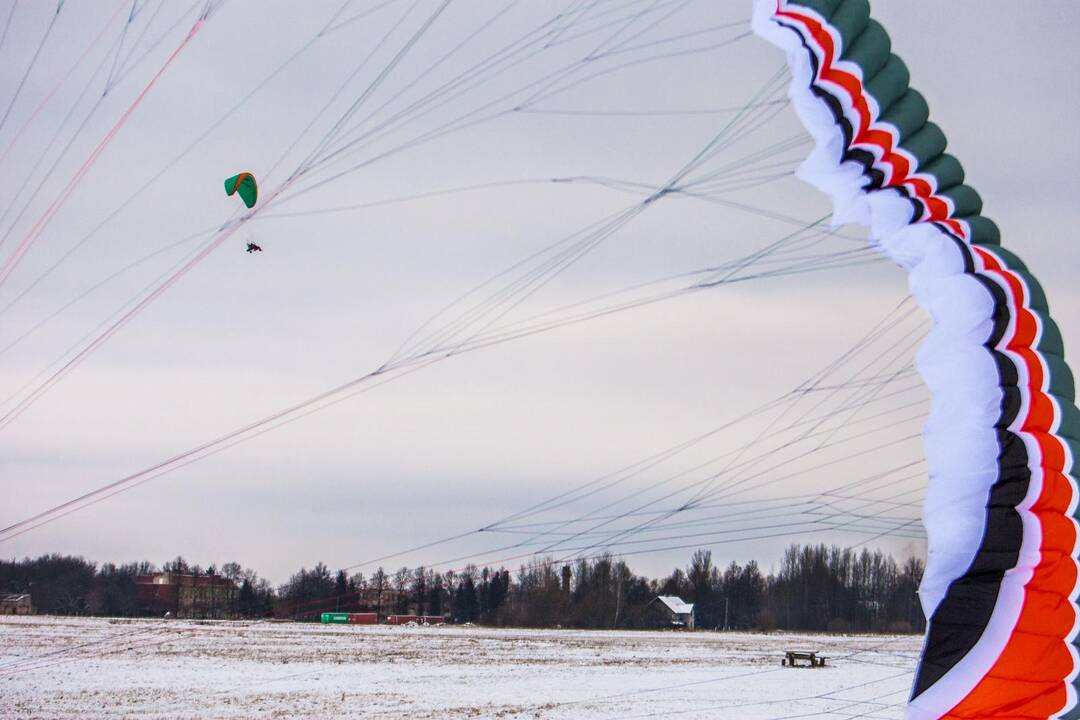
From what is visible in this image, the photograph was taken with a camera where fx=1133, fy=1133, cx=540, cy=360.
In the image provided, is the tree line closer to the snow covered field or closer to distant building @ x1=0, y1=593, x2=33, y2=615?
distant building @ x1=0, y1=593, x2=33, y2=615

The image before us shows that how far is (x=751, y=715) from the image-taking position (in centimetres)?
1569

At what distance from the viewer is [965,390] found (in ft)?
22.2

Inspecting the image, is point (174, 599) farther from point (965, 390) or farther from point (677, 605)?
point (965, 390)

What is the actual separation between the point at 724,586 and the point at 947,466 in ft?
266

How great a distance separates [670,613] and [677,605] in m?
1.30

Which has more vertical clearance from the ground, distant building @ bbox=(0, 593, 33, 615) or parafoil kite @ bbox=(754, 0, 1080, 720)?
parafoil kite @ bbox=(754, 0, 1080, 720)

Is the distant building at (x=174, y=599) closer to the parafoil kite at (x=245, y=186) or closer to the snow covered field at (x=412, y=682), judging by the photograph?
the snow covered field at (x=412, y=682)

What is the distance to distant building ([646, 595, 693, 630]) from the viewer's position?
2837 inches

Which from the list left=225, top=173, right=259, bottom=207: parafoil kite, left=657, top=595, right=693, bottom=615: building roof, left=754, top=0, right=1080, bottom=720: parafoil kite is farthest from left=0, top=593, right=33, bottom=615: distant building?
left=754, top=0, right=1080, bottom=720: parafoil kite

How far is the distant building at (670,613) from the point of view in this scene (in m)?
72.1

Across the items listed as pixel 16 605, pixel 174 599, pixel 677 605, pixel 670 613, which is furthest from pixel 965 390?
pixel 677 605

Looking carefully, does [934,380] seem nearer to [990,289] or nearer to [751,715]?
[990,289]

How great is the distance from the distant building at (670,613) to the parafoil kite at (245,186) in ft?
215

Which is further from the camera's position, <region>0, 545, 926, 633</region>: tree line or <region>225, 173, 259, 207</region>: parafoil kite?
<region>0, 545, 926, 633</region>: tree line
